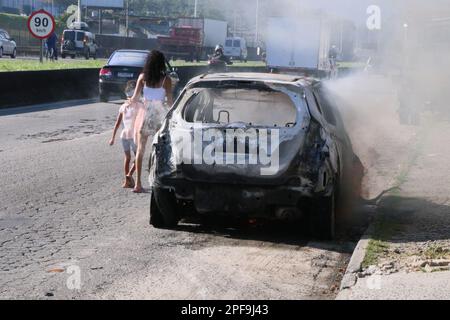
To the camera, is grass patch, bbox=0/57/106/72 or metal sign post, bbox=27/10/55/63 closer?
metal sign post, bbox=27/10/55/63

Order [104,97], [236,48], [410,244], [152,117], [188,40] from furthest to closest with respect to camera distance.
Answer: [236,48] < [188,40] < [104,97] < [152,117] < [410,244]

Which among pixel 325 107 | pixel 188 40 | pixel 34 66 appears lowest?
pixel 34 66

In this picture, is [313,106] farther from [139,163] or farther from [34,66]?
[34,66]

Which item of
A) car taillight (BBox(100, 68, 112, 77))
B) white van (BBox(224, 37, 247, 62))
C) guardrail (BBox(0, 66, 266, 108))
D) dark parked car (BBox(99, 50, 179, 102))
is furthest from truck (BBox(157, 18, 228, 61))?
car taillight (BBox(100, 68, 112, 77))

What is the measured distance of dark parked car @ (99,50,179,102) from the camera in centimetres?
2398

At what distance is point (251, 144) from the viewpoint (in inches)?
304

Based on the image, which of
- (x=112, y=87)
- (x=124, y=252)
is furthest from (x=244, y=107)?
(x=112, y=87)

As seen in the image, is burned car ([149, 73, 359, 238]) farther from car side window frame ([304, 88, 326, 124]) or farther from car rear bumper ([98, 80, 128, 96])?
car rear bumper ([98, 80, 128, 96])

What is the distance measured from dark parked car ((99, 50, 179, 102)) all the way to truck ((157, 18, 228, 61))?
138ft

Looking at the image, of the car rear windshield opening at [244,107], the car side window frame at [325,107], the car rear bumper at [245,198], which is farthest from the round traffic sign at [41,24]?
the car rear bumper at [245,198]

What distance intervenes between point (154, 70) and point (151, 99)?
1.16 ft

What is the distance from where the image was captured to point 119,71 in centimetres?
2409

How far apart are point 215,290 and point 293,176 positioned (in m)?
1.87
